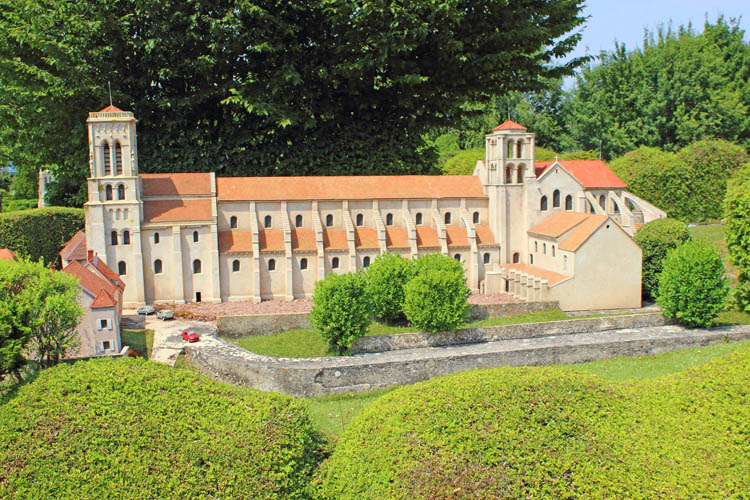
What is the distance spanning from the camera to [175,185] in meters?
40.7

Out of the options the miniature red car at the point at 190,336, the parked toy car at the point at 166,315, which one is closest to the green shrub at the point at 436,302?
the miniature red car at the point at 190,336

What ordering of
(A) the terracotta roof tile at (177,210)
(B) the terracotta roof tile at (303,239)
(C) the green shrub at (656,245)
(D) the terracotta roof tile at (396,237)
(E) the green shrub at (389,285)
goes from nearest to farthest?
(E) the green shrub at (389,285), (A) the terracotta roof tile at (177,210), (C) the green shrub at (656,245), (B) the terracotta roof tile at (303,239), (D) the terracotta roof tile at (396,237)

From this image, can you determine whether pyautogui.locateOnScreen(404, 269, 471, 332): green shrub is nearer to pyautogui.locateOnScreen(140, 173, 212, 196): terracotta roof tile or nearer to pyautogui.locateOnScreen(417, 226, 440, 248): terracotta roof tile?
pyautogui.locateOnScreen(417, 226, 440, 248): terracotta roof tile

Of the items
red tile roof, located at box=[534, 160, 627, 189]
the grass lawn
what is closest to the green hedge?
the grass lawn

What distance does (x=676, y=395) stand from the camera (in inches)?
627

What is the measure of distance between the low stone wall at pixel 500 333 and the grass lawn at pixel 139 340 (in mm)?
9741

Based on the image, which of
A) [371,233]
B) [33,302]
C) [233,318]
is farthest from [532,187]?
[33,302]

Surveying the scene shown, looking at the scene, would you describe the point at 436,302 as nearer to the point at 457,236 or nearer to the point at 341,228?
the point at 457,236

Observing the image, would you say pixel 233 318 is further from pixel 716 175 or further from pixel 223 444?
pixel 716 175

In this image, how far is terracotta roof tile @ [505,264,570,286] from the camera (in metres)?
38.4

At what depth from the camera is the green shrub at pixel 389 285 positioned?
34531 millimetres

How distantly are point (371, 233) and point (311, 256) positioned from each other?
4.56 metres

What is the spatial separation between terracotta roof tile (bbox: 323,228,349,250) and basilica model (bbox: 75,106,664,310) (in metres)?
0.09

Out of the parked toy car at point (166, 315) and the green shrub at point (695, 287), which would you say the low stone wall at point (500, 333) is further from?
the parked toy car at point (166, 315)
